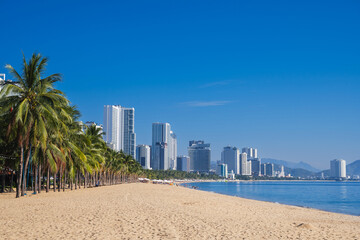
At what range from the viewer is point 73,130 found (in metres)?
37.6

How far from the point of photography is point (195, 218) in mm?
16234

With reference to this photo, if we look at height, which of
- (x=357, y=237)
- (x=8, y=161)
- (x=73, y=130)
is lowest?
(x=357, y=237)

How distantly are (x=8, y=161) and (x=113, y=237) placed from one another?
24586mm

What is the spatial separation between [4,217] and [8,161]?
1886 cm

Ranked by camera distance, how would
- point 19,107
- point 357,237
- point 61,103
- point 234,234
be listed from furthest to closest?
point 61,103 → point 19,107 → point 357,237 → point 234,234

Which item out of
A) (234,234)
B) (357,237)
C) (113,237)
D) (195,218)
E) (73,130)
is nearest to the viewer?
(113,237)

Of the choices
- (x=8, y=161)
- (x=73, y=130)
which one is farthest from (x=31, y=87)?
(x=73, y=130)

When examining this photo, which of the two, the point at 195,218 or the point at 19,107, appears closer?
the point at 195,218

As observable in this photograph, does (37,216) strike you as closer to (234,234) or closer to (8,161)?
(234,234)

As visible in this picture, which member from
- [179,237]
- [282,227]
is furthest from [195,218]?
[179,237]

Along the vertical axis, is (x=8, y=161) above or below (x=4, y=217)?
above

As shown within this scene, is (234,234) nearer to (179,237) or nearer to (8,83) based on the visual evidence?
(179,237)

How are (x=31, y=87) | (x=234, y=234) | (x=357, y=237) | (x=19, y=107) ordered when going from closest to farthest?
(x=234, y=234) < (x=357, y=237) < (x=19, y=107) < (x=31, y=87)

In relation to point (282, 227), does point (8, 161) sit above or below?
above
